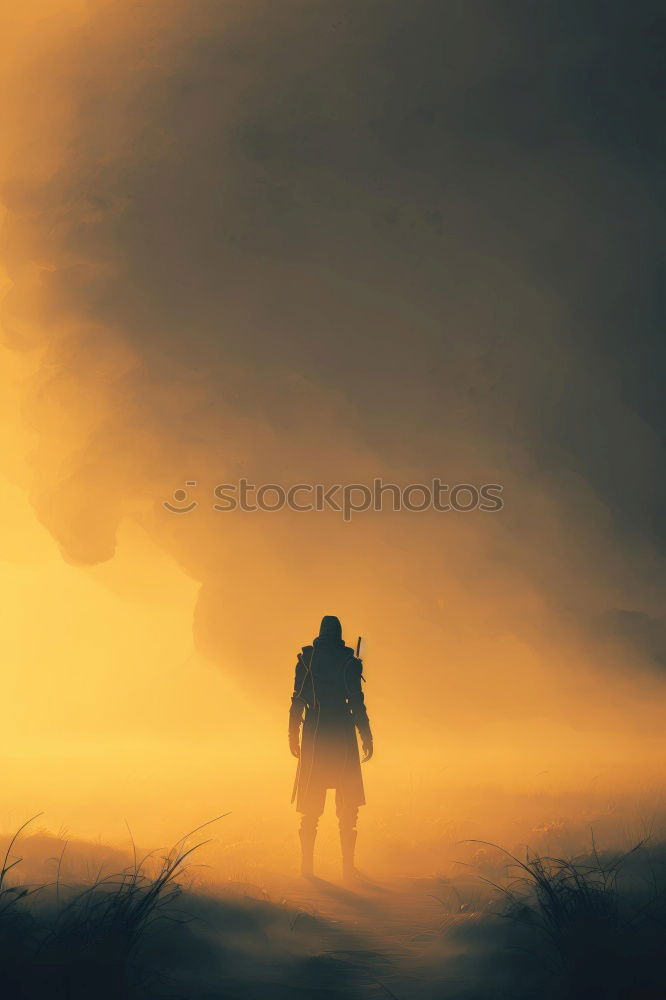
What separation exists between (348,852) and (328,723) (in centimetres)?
133

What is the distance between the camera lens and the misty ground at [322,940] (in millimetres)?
4867

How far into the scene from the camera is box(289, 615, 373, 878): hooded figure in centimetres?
974

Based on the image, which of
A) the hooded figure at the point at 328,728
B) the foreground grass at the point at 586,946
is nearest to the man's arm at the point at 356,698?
the hooded figure at the point at 328,728

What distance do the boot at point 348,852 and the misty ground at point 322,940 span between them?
Result: 121 cm

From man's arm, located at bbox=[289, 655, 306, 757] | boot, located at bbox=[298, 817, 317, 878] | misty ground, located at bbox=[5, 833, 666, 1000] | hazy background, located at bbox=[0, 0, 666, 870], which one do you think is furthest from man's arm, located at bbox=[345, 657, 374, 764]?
hazy background, located at bbox=[0, 0, 666, 870]

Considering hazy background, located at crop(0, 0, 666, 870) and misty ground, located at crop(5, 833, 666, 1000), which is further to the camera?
hazy background, located at crop(0, 0, 666, 870)

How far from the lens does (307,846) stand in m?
9.53

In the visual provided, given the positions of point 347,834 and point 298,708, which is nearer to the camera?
point 347,834

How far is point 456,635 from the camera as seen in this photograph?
2178 centimetres

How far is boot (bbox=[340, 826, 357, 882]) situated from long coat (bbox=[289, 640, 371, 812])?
273 millimetres

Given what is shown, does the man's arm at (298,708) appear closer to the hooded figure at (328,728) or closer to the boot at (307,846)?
the hooded figure at (328,728)

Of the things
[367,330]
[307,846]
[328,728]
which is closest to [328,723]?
[328,728]

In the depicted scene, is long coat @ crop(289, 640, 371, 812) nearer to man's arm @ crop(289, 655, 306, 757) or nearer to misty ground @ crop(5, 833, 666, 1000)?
man's arm @ crop(289, 655, 306, 757)

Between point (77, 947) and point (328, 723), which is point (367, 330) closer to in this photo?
point (328, 723)
